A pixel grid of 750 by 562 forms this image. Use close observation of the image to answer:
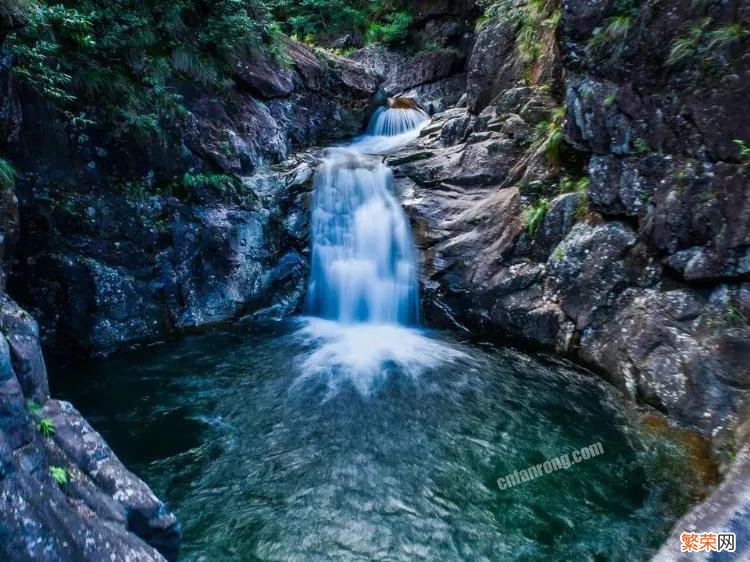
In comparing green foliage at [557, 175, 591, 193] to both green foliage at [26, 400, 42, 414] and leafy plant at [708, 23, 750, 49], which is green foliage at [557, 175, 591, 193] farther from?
green foliage at [26, 400, 42, 414]

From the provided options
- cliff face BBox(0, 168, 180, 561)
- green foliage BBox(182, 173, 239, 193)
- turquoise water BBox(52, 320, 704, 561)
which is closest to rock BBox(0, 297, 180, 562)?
cliff face BBox(0, 168, 180, 561)

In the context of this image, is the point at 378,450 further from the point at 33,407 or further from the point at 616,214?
the point at 616,214

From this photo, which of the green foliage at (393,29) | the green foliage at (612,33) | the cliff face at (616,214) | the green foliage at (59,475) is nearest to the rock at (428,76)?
the green foliage at (393,29)

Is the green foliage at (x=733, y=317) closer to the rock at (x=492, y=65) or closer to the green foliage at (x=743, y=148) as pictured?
the green foliage at (x=743, y=148)

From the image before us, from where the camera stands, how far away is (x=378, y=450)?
5.46 metres

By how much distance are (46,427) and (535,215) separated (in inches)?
292

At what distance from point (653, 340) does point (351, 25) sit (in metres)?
20.1

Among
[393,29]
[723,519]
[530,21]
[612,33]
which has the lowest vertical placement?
[723,519]

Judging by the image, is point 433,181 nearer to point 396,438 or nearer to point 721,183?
point 721,183

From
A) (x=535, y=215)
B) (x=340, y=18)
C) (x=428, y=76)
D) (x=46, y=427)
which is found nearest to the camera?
(x=46, y=427)

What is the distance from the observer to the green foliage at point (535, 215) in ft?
26.7

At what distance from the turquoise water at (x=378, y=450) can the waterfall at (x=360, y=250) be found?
155 cm

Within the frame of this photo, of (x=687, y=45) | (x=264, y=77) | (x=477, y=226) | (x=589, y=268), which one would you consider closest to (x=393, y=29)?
(x=264, y=77)

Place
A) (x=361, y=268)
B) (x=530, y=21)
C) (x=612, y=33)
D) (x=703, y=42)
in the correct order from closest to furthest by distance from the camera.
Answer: (x=703, y=42) < (x=612, y=33) < (x=361, y=268) < (x=530, y=21)
